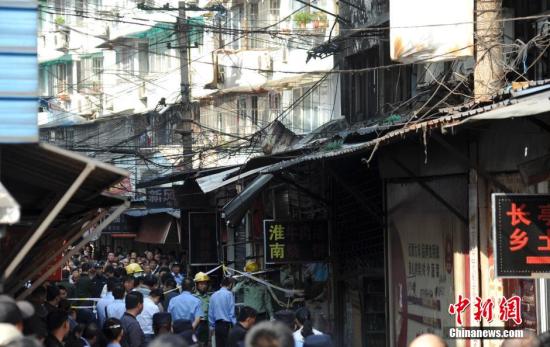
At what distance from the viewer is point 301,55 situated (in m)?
31.2

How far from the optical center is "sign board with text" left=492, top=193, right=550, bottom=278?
411 inches

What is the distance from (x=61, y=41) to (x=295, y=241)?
36.0 meters

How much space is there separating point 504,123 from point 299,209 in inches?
410

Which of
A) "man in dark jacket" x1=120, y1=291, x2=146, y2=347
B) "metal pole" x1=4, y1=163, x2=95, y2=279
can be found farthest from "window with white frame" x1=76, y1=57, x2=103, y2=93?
"metal pole" x1=4, y1=163, x2=95, y2=279

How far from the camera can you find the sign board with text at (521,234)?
411 inches

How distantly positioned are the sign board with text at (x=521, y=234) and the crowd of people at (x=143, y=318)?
1810 millimetres

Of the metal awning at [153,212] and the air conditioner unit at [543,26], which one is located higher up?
the air conditioner unit at [543,26]

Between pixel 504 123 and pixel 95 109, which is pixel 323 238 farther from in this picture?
pixel 95 109

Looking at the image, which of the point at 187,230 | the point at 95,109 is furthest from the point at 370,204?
the point at 95,109

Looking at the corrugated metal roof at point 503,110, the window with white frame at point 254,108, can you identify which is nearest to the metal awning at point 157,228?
the window with white frame at point 254,108

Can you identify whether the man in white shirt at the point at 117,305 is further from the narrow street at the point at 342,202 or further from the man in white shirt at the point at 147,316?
the man in white shirt at the point at 147,316

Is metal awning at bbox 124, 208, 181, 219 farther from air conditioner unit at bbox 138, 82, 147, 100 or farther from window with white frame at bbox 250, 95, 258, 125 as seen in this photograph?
air conditioner unit at bbox 138, 82, 147, 100

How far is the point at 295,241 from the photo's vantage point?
19391 mm

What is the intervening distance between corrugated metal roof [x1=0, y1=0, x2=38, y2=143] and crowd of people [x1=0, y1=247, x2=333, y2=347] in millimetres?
1231
